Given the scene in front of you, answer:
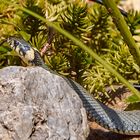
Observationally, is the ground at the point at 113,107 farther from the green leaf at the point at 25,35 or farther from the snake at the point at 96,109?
the green leaf at the point at 25,35

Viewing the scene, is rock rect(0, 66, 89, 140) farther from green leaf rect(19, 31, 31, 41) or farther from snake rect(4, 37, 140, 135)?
green leaf rect(19, 31, 31, 41)

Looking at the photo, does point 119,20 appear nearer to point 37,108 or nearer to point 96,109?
point 37,108

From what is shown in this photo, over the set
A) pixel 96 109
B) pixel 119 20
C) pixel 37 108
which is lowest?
pixel 96 109

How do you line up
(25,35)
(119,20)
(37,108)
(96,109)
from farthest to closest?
(25,35) → (96,109) → (37,108) → (119,20)

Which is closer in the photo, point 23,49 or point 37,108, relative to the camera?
point 37,108

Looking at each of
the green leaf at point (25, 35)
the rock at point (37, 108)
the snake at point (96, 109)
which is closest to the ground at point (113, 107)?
the snake at point (96, 109)

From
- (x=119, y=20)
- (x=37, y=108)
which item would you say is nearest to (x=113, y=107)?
(x=37, y=108)

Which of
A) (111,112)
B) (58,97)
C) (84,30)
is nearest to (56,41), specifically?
(84,30)
